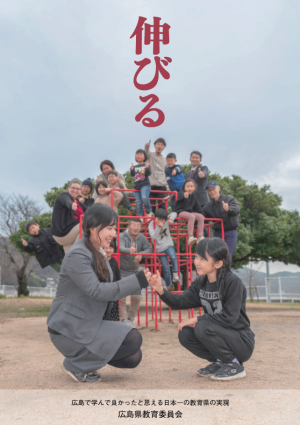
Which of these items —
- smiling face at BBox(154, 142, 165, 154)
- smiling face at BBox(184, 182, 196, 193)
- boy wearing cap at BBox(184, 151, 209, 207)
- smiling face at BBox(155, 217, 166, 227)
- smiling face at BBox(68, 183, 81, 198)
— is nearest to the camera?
smiling face at BBox(68, 183, 81, 198)

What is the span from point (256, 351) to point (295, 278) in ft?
54.9

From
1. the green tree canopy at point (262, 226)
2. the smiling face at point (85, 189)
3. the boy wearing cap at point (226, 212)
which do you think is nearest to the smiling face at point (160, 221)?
the boy wearing cap at point (226, 212)

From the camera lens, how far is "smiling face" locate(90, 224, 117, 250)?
243cm

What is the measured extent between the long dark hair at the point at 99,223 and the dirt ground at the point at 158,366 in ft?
2.44

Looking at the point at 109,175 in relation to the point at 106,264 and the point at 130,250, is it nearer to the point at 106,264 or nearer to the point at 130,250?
the point at 130,250

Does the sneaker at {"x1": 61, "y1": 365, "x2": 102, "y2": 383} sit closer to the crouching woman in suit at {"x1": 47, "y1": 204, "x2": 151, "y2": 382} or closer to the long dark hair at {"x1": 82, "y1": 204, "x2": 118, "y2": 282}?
the crouching woman in suit at {"x1": 47, "y1": 204, "x2": 151, "y2": 382}

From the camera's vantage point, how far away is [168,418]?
177cm

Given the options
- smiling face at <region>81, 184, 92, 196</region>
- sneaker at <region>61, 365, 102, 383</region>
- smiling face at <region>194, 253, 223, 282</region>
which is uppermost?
smiling face at <region>81, 184, 92, 196</region>

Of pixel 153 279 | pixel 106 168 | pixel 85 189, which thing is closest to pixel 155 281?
pixel 153 279

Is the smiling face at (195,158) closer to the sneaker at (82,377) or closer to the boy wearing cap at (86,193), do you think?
the boy wearing cap at (86,193)

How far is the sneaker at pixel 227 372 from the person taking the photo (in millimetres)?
2557

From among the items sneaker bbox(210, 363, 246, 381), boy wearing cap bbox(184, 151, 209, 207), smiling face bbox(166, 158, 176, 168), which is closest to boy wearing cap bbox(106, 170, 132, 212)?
smiling face bbox(166, 158, 176, 168)

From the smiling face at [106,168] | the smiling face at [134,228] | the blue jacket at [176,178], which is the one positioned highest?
the smiling face at [106,168]

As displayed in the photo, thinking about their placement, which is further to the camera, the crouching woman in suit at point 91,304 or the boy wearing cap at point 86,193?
the boy wearing cap at point 86,193
